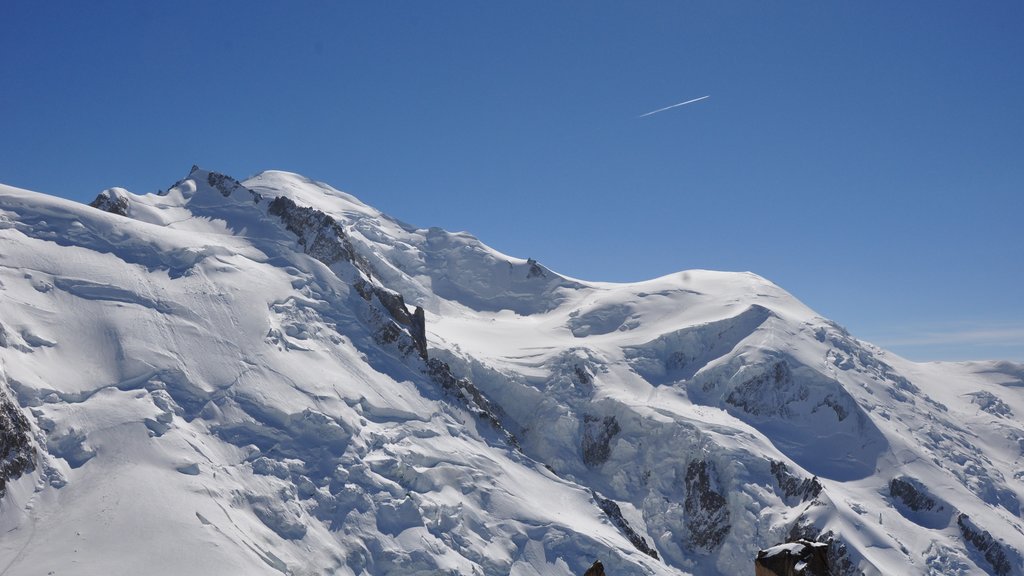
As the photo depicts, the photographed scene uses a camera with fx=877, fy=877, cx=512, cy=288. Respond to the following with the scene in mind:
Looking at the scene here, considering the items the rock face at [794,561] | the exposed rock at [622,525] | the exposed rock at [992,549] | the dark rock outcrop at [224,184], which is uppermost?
the dark rock outcrop at [224,184]

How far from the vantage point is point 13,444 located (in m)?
71.2

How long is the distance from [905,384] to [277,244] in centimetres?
10825

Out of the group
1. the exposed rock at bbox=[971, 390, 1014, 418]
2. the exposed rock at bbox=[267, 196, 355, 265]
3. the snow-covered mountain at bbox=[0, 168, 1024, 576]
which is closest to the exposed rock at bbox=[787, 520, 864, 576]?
the snow-covered mountain at bbox=[0, 168, 1024, 576]

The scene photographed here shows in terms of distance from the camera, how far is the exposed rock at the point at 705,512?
373ft

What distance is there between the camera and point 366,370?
106m

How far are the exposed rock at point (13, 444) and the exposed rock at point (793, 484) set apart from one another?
287 feet

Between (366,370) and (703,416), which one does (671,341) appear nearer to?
(703,416)

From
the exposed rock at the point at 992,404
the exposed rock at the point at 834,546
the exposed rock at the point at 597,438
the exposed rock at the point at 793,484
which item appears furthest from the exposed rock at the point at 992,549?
the exposed rock at the point at 597,438

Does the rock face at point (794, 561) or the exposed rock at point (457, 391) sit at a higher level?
the exposed rock at point (457, 391)

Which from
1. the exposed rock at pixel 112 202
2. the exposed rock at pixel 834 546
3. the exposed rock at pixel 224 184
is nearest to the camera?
the exposed rock at pixel 834 546

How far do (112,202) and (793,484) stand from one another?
4043 inches

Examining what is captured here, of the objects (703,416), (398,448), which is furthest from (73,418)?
(703,416)

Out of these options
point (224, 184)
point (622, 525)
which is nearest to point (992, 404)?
point (622, 525)

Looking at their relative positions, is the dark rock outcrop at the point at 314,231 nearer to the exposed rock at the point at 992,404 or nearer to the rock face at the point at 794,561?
the rock face at the point at 794,561
